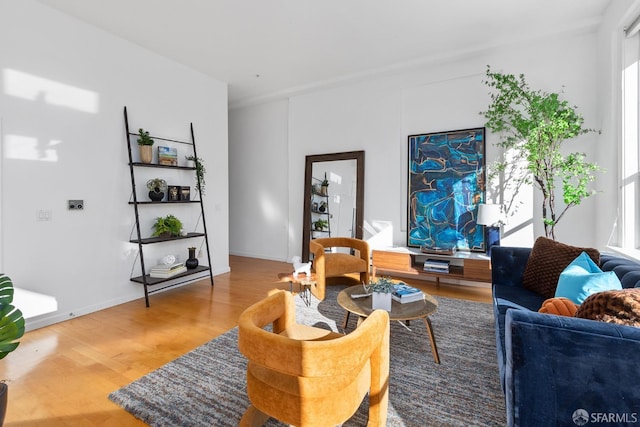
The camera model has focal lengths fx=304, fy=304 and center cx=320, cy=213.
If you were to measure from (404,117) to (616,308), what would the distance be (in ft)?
12.8

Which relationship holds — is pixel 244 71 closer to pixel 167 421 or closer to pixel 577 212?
pixel 167 421

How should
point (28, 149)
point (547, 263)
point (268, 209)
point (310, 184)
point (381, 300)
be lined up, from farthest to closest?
point (268, 209) < point (310, 184) < point (28, 149) < point (547, 263) < point (381, 300)

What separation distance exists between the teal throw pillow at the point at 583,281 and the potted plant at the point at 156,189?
13.5 feet

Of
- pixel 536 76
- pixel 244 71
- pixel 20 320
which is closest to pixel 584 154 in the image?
pixel 536 76

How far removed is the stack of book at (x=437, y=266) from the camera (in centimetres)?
396

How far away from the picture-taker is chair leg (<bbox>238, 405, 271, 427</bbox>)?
1.47m

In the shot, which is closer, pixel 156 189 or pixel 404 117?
pixel 156 189

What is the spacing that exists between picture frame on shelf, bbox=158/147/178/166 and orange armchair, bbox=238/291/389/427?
3.24 meters

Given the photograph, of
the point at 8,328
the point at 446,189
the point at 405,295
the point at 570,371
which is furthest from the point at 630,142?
the point at 8,328

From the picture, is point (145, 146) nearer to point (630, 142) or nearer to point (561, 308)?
point (561, 308)

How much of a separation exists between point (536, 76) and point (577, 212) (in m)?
1.75

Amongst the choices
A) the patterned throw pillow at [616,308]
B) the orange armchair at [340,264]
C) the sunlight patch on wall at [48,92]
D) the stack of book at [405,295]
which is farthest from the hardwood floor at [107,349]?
the patterned throw pillow at [616,308]

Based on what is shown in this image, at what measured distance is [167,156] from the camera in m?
4.00

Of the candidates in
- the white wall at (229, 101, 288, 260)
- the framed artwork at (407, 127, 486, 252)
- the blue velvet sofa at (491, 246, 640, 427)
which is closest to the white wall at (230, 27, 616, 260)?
the white wall at (229, 101, 288, 260)
